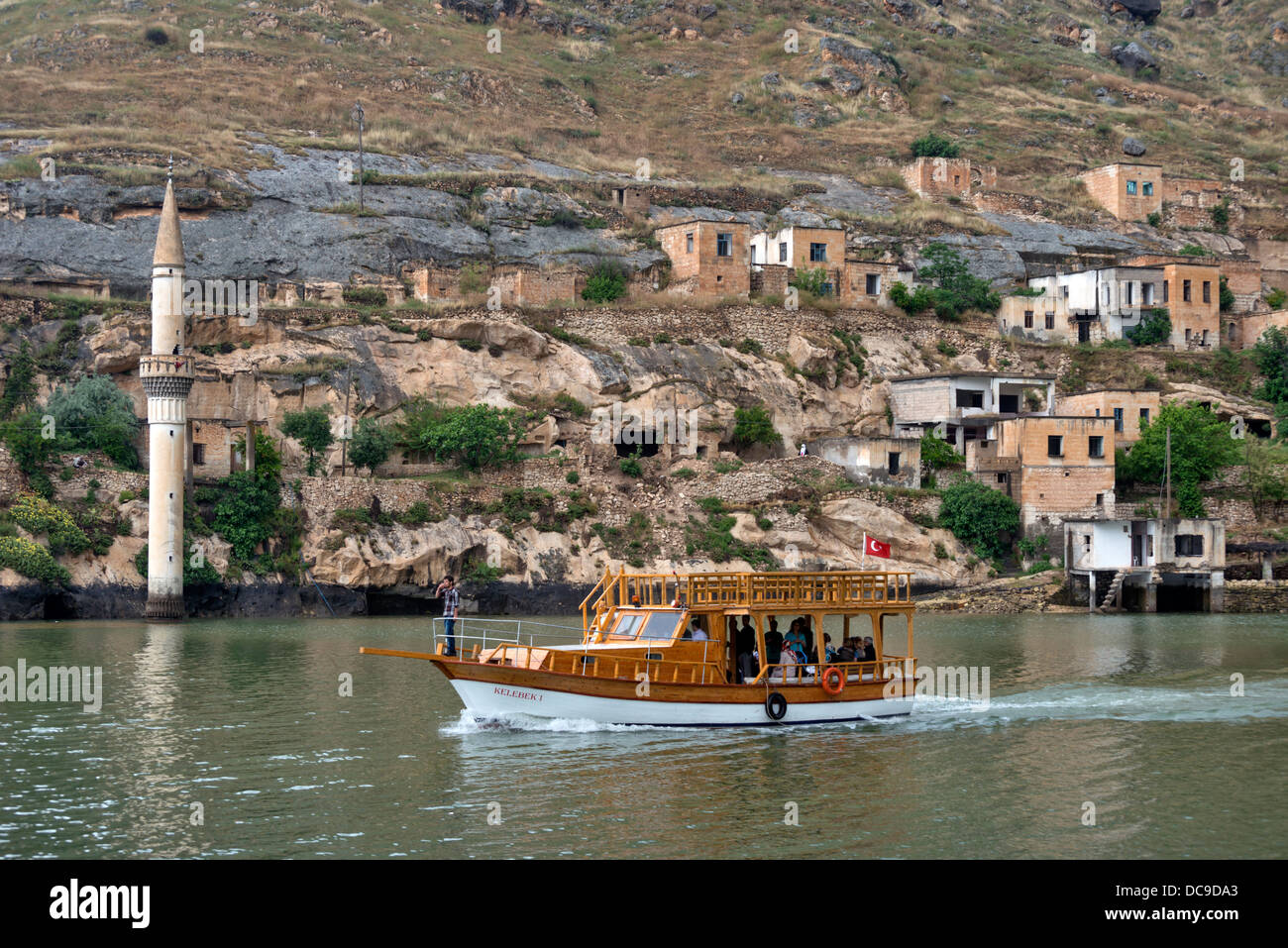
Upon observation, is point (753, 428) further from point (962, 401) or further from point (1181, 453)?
point (1181, 453)

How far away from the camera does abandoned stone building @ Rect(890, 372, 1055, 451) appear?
67.7 m

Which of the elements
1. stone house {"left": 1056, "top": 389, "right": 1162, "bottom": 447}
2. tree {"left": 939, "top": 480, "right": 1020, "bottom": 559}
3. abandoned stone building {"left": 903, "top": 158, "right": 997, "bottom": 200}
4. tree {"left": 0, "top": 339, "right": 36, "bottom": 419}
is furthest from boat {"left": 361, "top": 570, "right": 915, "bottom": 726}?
abandoned stone building {"left": 903, "top": 158, "right": 997, "bottom": 200}

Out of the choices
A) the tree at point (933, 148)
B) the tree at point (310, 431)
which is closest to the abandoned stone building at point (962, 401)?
the tree at point (310, 431)

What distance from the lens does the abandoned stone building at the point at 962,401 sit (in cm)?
6769

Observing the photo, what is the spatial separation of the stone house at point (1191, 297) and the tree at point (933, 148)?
20.5m

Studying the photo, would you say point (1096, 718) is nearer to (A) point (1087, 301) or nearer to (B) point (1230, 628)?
(B) point (1230, 628)

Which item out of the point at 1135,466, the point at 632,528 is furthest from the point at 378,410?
the point at 1135,466

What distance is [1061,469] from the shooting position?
2482 inches

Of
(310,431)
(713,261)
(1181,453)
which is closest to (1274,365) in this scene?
(1181,453)

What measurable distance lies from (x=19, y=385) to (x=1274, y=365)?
56050 millimetres

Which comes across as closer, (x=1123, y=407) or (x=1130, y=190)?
(x=1123, y=407)

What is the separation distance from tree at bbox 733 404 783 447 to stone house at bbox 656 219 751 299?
796cm

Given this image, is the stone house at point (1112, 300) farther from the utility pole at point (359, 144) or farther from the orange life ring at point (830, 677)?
the orange life ring at point (830, 677)

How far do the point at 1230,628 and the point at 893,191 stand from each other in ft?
155
